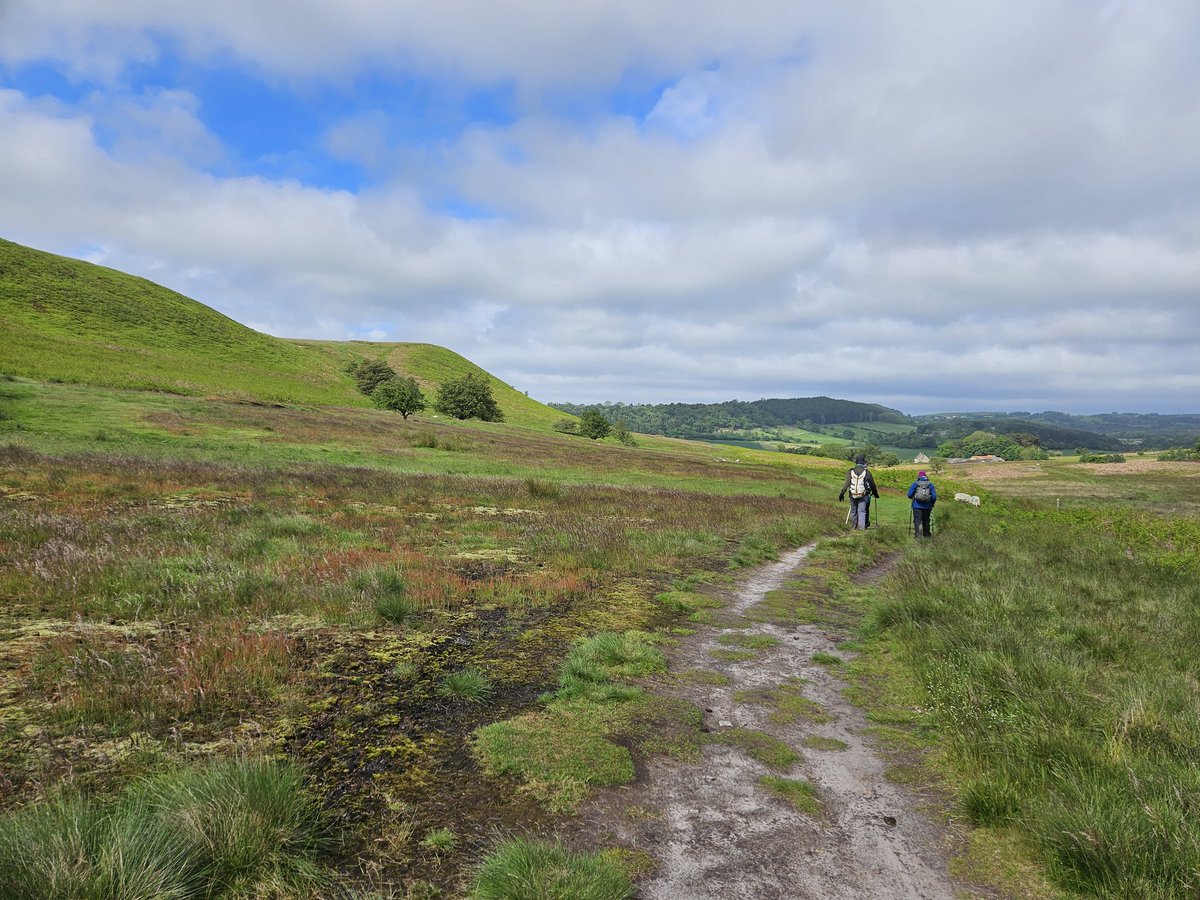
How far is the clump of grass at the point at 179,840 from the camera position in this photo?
2824mm

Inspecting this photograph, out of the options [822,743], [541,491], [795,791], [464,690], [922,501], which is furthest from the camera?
[541,491]

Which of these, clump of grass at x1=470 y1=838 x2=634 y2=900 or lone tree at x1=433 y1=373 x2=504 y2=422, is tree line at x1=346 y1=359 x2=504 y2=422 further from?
clump of grass at x1=470 y1=838 x2=634 y2=900

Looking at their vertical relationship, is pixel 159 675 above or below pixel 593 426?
below

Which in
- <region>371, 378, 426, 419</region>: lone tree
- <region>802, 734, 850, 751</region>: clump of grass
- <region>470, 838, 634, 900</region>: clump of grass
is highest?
<region>371, 378, 426, 419</region>: lone tree

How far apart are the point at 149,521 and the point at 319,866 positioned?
37.9ft

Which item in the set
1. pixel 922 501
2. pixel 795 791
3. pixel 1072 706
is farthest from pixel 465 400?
pixel 1072 706

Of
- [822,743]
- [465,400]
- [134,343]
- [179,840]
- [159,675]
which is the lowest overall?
[822,743]

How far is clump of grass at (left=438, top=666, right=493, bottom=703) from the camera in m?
6.05

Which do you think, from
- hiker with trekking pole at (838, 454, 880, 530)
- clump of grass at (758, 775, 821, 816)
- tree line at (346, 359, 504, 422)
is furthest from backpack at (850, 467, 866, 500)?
tree line at (346, 359, 504, 422)

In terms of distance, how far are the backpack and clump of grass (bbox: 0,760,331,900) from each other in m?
19.7

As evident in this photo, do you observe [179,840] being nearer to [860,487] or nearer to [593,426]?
[860,487]

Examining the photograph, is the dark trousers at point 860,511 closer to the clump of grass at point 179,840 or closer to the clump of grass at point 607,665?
the clump of grass at point 607,665

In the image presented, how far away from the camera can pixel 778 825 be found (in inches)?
169

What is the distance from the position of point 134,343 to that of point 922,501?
356 feet
